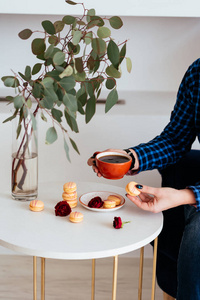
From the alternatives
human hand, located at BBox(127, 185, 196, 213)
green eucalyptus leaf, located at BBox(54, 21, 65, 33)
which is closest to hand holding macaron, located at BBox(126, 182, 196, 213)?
human hand, located at BBox(127, 185, 196, 213)

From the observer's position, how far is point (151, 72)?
87.3 inches

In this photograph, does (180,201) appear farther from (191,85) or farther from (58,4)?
(58,4)

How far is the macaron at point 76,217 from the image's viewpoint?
1.21m

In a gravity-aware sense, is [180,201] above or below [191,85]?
below

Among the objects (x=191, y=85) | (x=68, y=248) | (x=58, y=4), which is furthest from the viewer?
(x=58, y=4)

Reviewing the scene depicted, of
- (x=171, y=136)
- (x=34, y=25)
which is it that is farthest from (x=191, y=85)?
(x=34, y=25)

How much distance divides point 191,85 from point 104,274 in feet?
3.18

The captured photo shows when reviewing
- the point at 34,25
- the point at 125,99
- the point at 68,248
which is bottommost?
the point at 68,248

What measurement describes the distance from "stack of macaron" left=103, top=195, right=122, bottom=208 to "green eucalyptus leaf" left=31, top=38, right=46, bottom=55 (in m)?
0.44

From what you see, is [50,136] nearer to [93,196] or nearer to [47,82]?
[47,82]

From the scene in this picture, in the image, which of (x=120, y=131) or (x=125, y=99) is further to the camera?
(x=125, y=99)

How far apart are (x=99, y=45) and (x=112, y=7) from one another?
0.69 meters

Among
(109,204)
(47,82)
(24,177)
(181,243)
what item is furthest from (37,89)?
(181,243)

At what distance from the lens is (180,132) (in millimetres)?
1587
